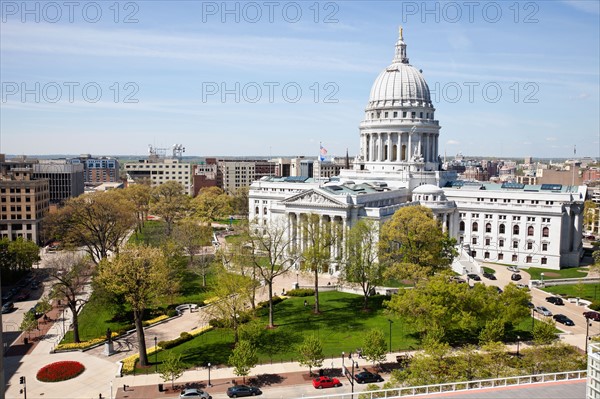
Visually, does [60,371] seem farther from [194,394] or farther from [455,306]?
[455,306]

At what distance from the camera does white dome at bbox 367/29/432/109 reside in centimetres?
11531

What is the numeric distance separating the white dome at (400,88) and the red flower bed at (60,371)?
3467 inches

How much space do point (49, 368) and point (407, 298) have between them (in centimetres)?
3566

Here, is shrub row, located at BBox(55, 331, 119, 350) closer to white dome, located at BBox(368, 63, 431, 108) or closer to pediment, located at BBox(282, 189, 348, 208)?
pediment, located at BBox(282, 189, 348, 208)

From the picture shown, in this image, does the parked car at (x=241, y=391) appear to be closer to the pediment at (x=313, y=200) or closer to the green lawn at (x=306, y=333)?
the green lawn at (x=306, y=333)

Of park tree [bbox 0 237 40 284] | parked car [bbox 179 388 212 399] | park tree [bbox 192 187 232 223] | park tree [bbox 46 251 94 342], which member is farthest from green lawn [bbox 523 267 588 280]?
park tree [bbox 0 237 40 284]

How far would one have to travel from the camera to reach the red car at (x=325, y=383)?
145 ft

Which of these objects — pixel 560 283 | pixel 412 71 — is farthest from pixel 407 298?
pixel 412 71

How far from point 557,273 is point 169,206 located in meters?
79.0

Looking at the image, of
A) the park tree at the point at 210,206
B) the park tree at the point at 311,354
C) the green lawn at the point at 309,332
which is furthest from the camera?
the park tree at the point at 210,206

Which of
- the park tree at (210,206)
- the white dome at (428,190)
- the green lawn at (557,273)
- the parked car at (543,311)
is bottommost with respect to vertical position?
the parked car at (543,311)

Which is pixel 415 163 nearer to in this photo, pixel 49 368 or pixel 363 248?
pixel 363 248

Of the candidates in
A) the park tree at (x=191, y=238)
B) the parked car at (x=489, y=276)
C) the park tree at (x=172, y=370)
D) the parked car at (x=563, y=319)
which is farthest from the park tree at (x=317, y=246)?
the parked car at (x=563, y=319)

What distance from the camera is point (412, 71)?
11875 centimetres
